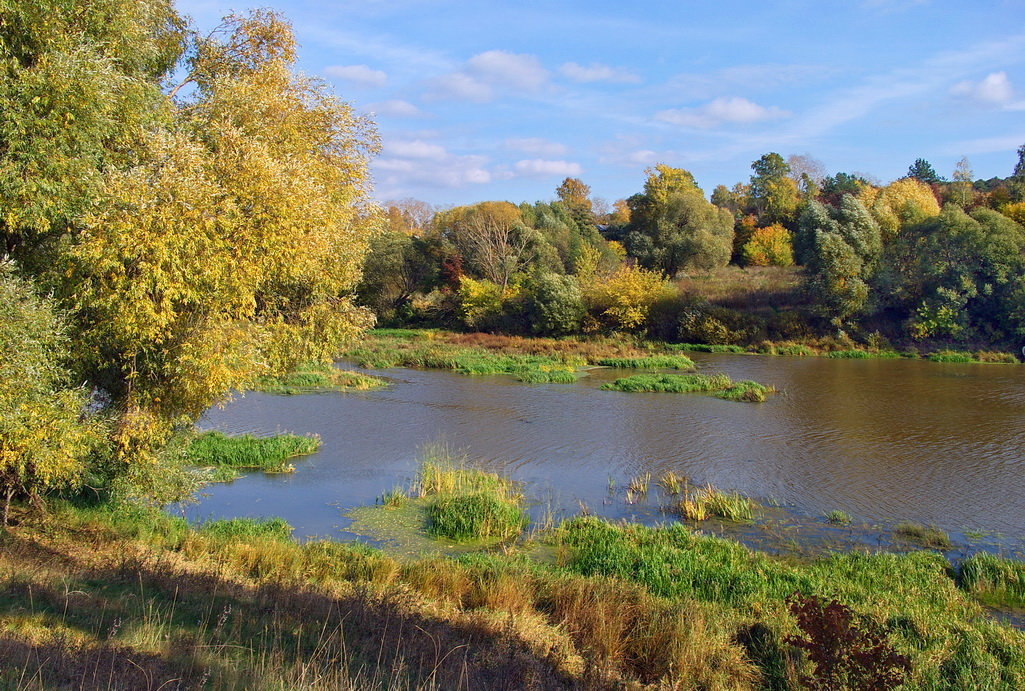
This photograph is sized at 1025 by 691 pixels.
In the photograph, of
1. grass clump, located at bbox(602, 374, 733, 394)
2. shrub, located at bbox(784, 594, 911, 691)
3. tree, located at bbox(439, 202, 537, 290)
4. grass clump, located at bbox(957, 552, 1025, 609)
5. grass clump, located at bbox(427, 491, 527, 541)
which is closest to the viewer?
shrub, located at bbox(784, 594, 911, 691)

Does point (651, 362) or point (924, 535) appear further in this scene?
point (651, 362)

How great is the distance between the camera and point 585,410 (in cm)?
2548

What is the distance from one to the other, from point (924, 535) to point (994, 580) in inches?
85.1

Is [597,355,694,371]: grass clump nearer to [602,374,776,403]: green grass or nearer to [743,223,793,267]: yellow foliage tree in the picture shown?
[602,374,776,403]: green grass

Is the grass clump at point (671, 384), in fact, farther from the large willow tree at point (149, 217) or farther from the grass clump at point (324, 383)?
the large willow tree at point (149, 217)

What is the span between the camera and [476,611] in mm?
8195

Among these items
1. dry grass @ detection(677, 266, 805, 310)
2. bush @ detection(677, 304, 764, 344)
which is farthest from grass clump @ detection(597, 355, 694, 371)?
dry grass @ detection(677, 266, 805, 310)

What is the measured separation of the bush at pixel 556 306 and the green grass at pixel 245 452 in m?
33.6

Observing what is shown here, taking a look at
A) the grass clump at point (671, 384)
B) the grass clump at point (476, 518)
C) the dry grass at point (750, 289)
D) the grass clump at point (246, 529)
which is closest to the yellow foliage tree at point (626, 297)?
the dry grass at point (750, 289)

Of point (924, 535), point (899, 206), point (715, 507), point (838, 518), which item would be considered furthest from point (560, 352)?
point (899, 206)

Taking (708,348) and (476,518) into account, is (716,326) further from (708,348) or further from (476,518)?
(476,518)

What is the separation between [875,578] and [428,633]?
273 inches

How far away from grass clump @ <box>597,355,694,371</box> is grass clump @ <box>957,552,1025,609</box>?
2667 centimetres

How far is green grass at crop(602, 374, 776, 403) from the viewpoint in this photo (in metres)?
28.7
